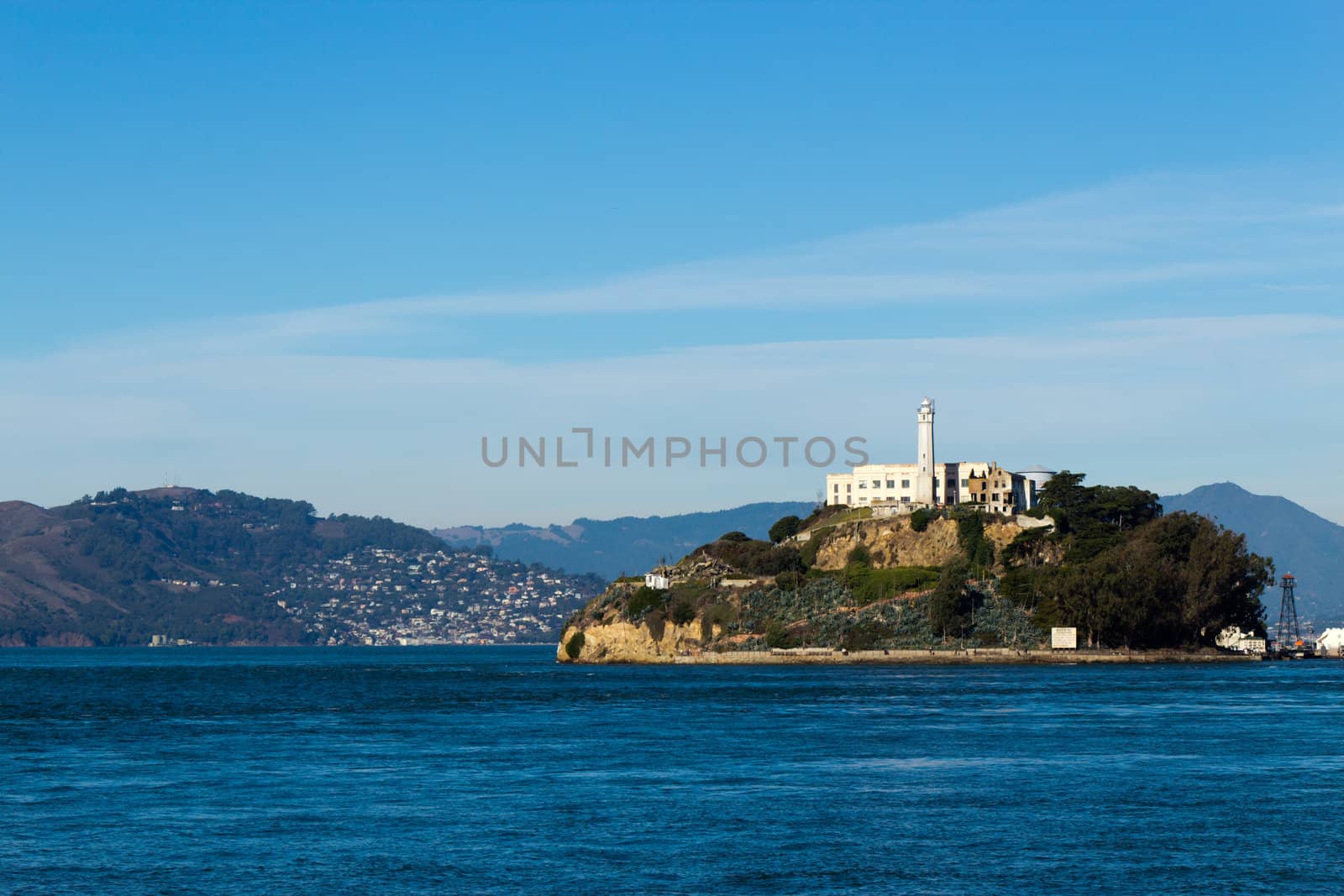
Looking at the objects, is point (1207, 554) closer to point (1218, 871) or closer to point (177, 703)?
point (177, 703)

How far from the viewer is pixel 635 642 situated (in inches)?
7515

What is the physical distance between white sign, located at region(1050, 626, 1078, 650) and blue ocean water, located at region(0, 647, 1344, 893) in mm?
54052

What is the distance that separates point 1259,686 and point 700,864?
88.8 m

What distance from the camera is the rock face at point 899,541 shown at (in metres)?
180

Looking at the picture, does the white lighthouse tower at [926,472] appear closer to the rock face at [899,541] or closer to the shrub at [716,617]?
the rock face at [899,541]

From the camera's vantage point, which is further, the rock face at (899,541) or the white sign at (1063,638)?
the rock face at (899,541)

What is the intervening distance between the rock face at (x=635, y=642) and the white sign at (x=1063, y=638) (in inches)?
1707

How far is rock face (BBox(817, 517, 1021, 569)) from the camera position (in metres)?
180

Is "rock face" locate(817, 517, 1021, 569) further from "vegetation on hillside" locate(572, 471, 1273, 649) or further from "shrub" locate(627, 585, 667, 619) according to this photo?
"shrub" locate(627, 585, 667, 619)

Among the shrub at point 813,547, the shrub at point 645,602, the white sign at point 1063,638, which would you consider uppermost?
the shrub at point 813,547

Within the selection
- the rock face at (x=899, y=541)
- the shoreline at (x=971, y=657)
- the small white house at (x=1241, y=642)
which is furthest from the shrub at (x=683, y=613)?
the small white house at (x=1241, y=642)

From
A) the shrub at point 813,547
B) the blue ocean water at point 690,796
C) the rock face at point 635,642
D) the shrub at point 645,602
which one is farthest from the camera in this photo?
the shrub at point 813,547

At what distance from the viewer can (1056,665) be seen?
154m

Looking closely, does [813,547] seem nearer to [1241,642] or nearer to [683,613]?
[683,613]
